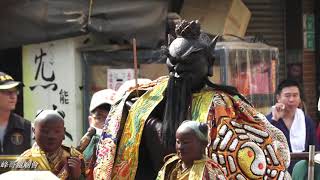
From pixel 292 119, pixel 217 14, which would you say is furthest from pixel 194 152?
pixel 217 14

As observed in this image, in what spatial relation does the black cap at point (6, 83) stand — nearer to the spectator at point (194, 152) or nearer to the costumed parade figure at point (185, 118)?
the costumed parade figure at point (185, 118)

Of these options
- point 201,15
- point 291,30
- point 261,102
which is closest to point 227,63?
point 261,102

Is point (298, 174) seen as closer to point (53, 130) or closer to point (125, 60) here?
point (53, 130)

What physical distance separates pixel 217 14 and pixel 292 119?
11.5ft

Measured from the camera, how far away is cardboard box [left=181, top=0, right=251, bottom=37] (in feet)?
32.7

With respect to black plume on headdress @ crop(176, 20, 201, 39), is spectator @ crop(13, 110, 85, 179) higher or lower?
lower

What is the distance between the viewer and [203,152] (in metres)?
3.41

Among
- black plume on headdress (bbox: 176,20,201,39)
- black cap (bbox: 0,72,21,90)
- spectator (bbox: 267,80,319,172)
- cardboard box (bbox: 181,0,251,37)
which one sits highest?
cardboard box (bbox: 181,0,251,37)

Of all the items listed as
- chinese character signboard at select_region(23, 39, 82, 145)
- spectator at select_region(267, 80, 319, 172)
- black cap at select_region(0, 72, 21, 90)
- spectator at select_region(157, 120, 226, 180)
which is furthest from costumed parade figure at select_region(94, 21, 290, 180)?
chinese character signboard at select_region(23, 39, 82, 145)

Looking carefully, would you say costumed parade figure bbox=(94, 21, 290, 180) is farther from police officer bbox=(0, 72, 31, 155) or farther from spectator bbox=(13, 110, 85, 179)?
police officer bbox=(0, 72, 31, 155)

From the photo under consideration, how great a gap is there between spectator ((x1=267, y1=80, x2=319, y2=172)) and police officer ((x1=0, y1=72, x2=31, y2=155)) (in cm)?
221

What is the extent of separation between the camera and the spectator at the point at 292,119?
21.9 feet

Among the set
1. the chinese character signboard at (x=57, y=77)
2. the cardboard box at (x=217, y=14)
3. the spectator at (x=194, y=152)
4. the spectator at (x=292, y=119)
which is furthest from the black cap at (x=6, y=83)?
the cardboard box at (x=217, y=14)

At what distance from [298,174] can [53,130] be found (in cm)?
203
